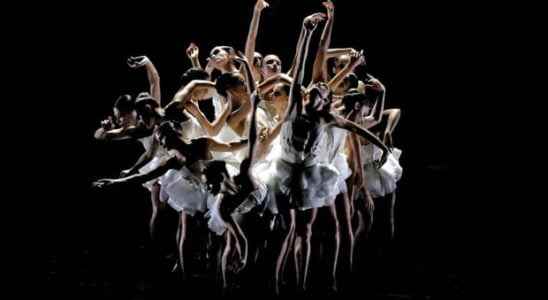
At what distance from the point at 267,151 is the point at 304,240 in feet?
1.48

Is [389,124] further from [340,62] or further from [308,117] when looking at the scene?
[308,117]

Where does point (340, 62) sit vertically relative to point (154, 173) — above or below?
above

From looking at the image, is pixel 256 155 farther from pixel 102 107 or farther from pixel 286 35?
pixel 102 107

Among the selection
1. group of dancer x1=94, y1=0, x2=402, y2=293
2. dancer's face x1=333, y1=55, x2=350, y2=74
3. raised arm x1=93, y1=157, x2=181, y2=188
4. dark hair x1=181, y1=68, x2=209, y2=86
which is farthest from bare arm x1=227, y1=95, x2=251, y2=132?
dancer's face x1=333, y1=55, x2=350, y2=74

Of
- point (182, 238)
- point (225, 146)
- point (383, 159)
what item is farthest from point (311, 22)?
point (182, 238)

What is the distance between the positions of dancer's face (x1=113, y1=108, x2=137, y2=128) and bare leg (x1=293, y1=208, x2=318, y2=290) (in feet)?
2.83

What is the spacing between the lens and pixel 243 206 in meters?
4.08

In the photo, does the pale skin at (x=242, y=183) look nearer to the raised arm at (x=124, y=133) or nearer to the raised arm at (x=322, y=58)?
the raised arm at (x=322, y=58)

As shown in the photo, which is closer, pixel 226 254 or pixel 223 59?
pixel 226 254

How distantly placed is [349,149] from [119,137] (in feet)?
3.55

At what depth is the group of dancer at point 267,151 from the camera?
A: 4.06 meters

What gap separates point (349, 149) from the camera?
177 inches

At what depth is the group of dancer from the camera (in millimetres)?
4062

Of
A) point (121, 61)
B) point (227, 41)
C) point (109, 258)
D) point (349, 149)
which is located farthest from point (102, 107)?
point (349, 149)
